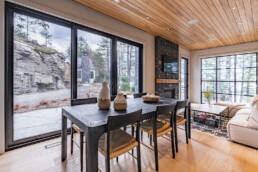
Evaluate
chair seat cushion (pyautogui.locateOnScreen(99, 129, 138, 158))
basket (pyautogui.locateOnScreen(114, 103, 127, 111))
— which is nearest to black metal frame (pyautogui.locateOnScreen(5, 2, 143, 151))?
basket (pyautogui.locateOnScreen(114, 103, 127, 111))

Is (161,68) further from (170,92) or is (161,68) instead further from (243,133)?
(243,133)

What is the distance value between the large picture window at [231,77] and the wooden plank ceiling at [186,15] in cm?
150

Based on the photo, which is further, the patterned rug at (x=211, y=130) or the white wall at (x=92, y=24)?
the patterned rug at (x=211, y=130)

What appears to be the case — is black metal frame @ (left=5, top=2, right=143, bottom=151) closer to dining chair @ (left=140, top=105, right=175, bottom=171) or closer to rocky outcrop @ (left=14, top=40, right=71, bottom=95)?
rocky outcrop @ (left=14, top=40, right=71, bottom=95)

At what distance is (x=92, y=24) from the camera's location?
275 cm

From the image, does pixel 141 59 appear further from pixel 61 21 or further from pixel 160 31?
pixel 61 21

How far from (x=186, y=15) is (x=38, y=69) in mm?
A: 3405

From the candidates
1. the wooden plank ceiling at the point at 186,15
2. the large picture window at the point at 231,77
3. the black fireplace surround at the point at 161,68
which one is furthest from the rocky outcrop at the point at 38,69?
the large picture window at the point at 231,77

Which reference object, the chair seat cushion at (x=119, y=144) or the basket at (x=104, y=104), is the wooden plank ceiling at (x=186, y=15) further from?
the chair seat cushion at (x=119, y=144)

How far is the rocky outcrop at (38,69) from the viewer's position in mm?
2061

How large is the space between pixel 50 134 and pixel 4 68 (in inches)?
54.0

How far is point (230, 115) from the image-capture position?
4.08m

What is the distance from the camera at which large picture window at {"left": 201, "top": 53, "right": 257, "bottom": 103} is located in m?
5.03

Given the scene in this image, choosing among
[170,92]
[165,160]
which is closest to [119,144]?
[165,160]
